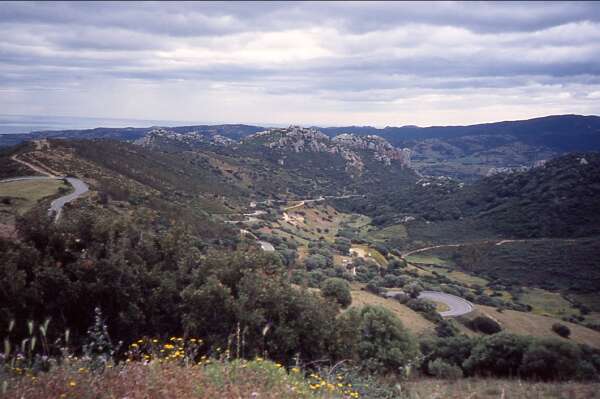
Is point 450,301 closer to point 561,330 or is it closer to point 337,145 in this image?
point 561,330

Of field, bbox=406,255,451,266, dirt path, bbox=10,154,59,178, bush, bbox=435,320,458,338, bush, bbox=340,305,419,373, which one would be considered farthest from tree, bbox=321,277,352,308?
field, bbox=406,255,451,266

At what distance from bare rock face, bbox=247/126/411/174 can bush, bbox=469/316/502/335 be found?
393 ft

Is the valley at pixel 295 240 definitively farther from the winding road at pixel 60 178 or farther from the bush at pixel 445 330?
the winding road at pixel 60 178

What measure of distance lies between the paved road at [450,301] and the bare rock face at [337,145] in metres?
109

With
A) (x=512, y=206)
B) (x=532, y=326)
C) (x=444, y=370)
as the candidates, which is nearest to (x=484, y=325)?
(x=532, y=326)

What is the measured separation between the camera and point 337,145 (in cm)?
16500

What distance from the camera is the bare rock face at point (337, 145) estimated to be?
155 metres

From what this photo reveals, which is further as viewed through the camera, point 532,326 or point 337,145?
point 337,145

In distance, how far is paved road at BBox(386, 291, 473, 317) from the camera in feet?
125

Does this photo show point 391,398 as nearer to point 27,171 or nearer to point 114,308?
point 114,308

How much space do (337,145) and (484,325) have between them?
134m

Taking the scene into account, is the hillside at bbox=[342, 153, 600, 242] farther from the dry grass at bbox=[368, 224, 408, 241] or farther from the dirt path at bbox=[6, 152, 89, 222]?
the dirt path at bbox=[6, 152, 89, 222]

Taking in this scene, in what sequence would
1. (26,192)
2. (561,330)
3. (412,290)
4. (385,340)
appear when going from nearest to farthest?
(385,340) → (561,330) → (26,192) → (412,290)

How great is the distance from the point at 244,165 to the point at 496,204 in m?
63.4
